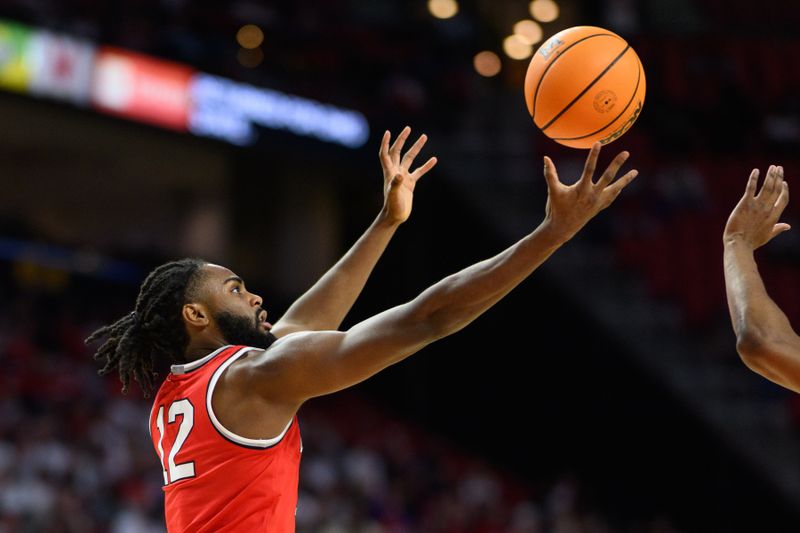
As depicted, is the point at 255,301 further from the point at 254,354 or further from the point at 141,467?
the point at 141,467

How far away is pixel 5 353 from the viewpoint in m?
12.1

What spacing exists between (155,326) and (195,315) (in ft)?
0.53

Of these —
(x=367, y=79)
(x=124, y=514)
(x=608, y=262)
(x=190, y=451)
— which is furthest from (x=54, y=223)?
(x=190, y=451)

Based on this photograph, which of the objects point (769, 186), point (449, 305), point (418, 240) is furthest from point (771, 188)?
point (418, 240)

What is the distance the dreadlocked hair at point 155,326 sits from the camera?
12.7ft

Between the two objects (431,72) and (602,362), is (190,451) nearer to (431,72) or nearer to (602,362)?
(602,362)

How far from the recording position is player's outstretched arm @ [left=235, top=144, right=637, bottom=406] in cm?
329

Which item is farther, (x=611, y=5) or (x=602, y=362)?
(x=611, y=5)

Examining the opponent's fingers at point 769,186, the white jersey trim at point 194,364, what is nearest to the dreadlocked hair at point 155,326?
the white jersey trim at point 194,364

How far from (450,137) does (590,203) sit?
13465 millimetres

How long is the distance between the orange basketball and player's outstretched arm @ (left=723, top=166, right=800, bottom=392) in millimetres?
570

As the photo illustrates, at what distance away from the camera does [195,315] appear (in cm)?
382

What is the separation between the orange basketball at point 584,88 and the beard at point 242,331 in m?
1.25

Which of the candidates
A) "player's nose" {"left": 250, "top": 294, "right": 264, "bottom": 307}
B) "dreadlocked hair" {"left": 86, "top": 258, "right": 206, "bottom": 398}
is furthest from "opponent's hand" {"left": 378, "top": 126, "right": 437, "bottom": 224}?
"dreadlocked hair" {"left": 86, "top": 258, "right": 206, "bottom": 398}
